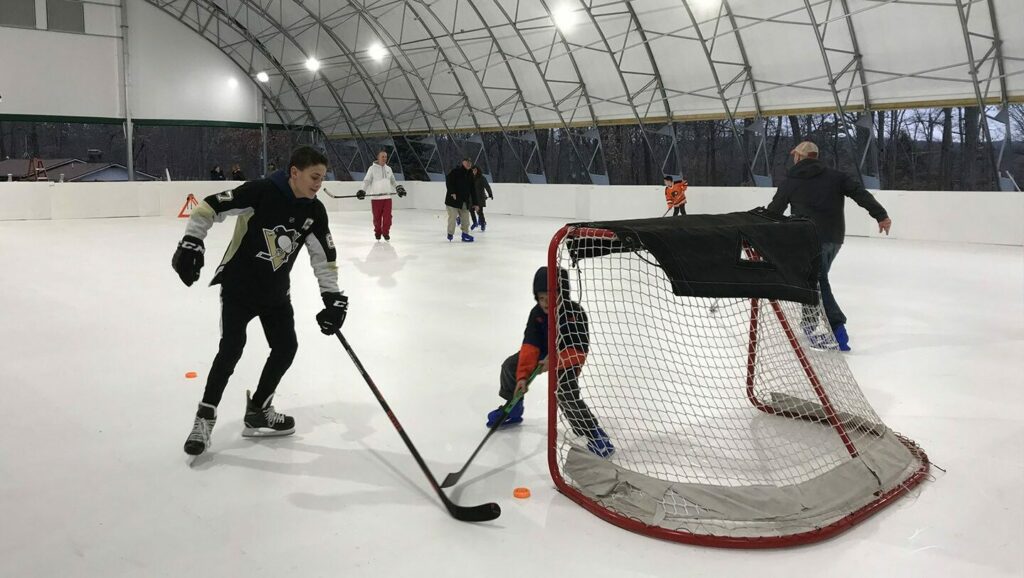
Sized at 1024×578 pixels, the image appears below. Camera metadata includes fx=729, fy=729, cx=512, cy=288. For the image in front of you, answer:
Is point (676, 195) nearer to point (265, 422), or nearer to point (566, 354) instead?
point (566, 354)

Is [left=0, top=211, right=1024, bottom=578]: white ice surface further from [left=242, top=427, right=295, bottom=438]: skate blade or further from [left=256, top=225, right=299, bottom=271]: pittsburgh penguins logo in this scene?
[left=256, top=225, right=299, bottom=271]: pittsburgh penguins logo

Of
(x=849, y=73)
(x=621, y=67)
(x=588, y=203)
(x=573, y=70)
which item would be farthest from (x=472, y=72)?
(x=849, y=73)

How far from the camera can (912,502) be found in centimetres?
268

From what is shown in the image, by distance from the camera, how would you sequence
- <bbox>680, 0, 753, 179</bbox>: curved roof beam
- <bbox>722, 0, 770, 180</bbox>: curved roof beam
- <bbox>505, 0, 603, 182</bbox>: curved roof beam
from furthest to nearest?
1. <bbox>505, 0, 603, 182</bbox>: curved roof beam
2. <bbox>680, 0, 753, 179</bbox>: curved roof beam
3. <bbox>722, 0, 770, 180</bbox>: curved roof beam

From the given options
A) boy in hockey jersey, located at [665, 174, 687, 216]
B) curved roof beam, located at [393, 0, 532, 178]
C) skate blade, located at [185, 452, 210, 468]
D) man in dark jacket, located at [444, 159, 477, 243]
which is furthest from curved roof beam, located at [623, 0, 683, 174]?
skate blade, located at [185, 452, 210, 468]

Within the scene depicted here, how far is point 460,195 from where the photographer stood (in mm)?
11578

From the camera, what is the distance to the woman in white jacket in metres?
11.2

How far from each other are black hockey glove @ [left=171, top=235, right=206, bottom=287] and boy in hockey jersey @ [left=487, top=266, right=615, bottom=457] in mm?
1330

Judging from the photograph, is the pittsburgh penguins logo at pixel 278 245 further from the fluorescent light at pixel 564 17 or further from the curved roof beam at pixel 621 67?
the curved roof beam at pixel 621 67

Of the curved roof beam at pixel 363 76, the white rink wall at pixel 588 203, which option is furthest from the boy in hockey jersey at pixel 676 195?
the curved roof beam at pixel 363 76

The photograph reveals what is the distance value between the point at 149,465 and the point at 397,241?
29.6 ft

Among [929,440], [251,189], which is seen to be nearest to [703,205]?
[929,440]

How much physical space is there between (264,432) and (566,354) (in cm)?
148

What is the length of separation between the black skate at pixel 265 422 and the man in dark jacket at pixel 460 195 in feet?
27.2
